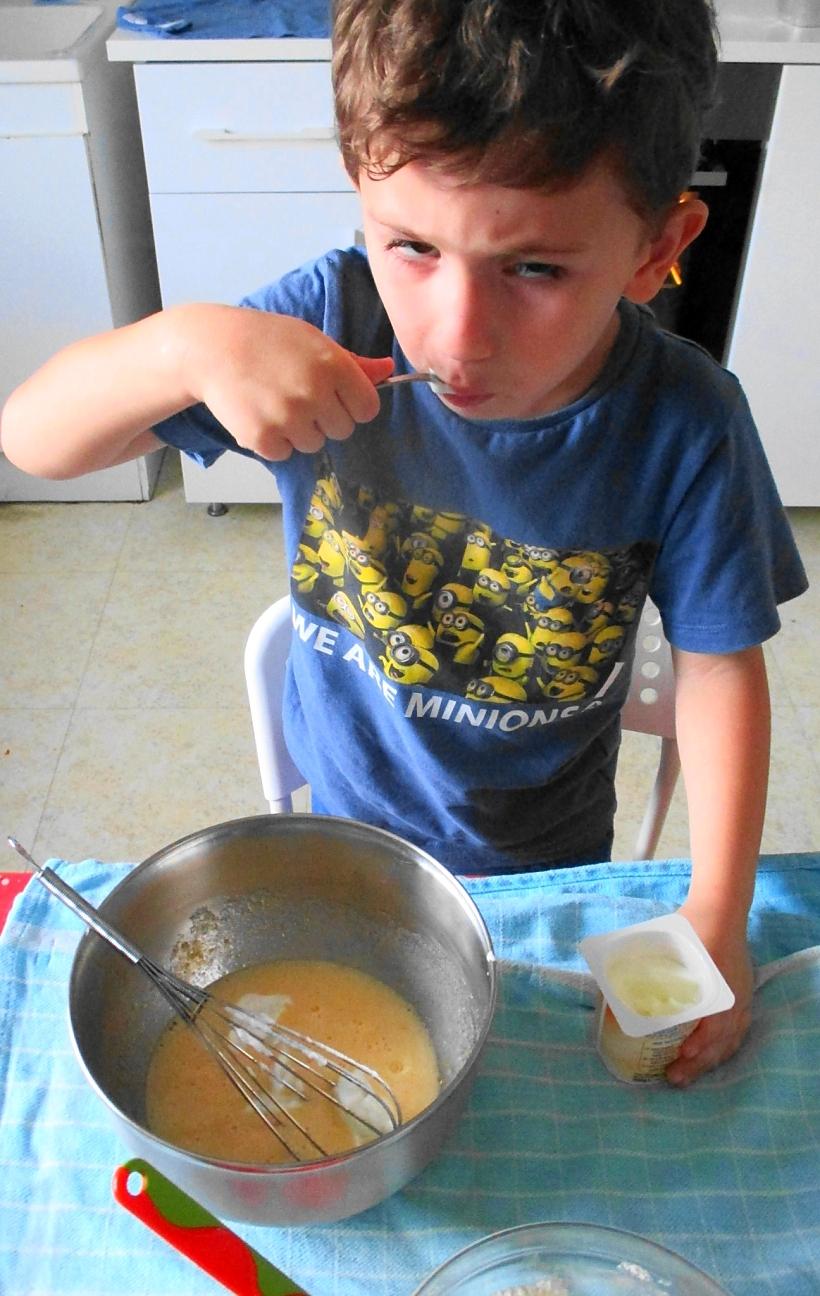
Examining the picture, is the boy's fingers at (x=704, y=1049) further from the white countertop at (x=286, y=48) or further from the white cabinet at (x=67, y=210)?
the white cabinet at (x=67, y=210)

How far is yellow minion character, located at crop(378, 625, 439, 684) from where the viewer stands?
745 mm

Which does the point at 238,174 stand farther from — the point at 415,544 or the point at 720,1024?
the point at 720,1024

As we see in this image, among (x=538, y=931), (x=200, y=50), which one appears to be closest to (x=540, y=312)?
(x=538, y=931)

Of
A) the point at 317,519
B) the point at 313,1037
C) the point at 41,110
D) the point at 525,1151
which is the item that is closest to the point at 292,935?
the point at 313,1037

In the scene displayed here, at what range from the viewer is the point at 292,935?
0.64m

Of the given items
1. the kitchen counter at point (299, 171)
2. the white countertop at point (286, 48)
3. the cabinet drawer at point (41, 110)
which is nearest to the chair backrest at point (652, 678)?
the kitchen counter at point (299, 171)

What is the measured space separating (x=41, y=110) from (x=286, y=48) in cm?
41

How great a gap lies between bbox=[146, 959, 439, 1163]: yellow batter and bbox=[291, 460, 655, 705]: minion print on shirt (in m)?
0.22

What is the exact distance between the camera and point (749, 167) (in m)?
1.83

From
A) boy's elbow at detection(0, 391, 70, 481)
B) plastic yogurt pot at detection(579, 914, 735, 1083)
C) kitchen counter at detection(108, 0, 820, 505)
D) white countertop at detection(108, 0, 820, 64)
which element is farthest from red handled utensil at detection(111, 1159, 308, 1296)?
white countertop at detection(108, 0, 820, 64)

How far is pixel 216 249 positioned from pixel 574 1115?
162 cm

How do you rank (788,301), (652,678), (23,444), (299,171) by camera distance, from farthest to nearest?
(788,301), (299,171), (652,678), (23,444)

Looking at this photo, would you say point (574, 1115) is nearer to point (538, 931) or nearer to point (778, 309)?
point (538, 931)

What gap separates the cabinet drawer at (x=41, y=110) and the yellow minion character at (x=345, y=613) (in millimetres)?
1354
